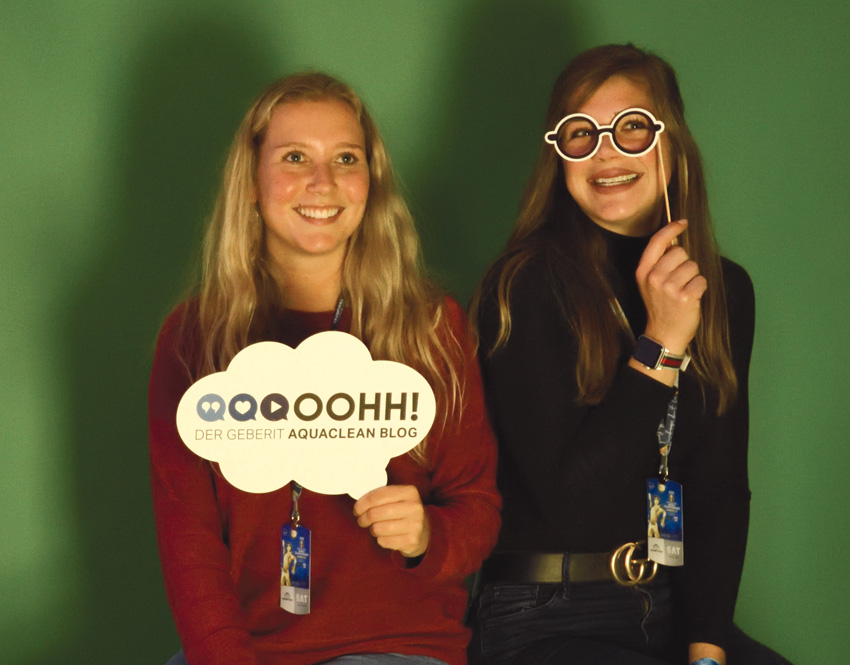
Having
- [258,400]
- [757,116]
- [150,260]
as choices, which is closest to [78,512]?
[150,260]

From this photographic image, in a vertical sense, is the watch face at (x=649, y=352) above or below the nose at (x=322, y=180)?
below

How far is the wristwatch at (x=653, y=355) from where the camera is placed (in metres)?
1.60

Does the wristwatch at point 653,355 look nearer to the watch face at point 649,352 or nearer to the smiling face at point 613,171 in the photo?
the watch face at point 649,352

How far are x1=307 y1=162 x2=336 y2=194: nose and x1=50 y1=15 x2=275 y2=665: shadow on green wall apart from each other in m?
0.52

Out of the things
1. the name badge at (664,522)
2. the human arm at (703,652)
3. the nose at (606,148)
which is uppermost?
the nose at (606,148)

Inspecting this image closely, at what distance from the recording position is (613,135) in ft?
5.53

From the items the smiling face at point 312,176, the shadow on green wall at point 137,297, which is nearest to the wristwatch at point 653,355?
the smiling face at point 312,176

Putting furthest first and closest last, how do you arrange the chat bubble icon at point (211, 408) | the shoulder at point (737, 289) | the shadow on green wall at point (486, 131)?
the shadow on green wall at point (486, 131)
the shoulder at point (737, 289)
the chat bubble icon at point (211, 408)

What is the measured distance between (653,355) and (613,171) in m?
0.35

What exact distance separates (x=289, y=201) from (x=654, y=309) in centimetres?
63

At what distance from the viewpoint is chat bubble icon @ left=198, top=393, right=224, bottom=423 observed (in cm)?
145

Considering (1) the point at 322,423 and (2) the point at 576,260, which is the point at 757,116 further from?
(1) the point at 322,423

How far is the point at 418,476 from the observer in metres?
1.67

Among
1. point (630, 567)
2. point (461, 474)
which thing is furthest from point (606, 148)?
point (630, 567)
